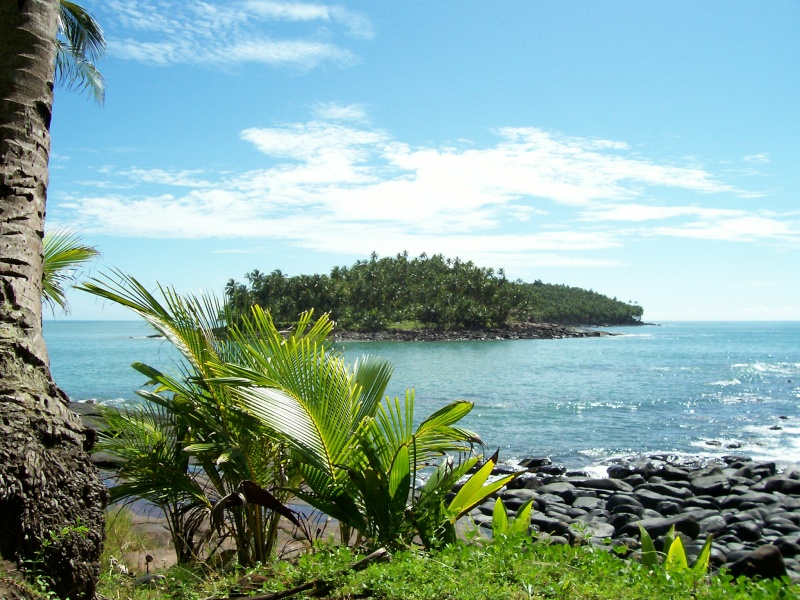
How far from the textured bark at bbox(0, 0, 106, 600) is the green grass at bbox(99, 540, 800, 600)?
96 centimetres

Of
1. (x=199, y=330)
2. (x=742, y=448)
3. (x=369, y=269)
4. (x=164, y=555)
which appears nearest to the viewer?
(x=199, y=330)

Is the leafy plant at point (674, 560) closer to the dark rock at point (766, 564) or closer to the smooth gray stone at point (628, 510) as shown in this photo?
the dark rock at point (766, 564)

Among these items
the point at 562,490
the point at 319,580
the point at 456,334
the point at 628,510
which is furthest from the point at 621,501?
the point at 456,334

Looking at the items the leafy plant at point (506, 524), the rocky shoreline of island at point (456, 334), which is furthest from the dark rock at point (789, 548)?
the rocky shoreline of island at point (456, 334)

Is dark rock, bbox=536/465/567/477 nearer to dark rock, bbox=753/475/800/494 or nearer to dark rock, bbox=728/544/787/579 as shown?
dark rock, bbox=753/475/800/494

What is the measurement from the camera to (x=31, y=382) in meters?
3.05

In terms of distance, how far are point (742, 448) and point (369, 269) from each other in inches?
3305

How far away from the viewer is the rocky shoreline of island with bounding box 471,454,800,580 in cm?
859

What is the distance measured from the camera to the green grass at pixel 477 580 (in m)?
3.35

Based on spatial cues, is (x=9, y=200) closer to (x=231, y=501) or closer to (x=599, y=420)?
(x=231, y=501)

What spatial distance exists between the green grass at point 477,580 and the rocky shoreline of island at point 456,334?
78.1 m

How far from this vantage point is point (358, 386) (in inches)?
193

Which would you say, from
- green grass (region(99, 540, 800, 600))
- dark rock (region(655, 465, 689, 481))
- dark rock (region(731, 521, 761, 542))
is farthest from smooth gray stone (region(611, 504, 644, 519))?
green grass (region(99, 540, 800, 600))

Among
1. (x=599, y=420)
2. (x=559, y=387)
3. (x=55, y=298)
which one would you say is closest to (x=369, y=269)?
(x=559, y=387)
